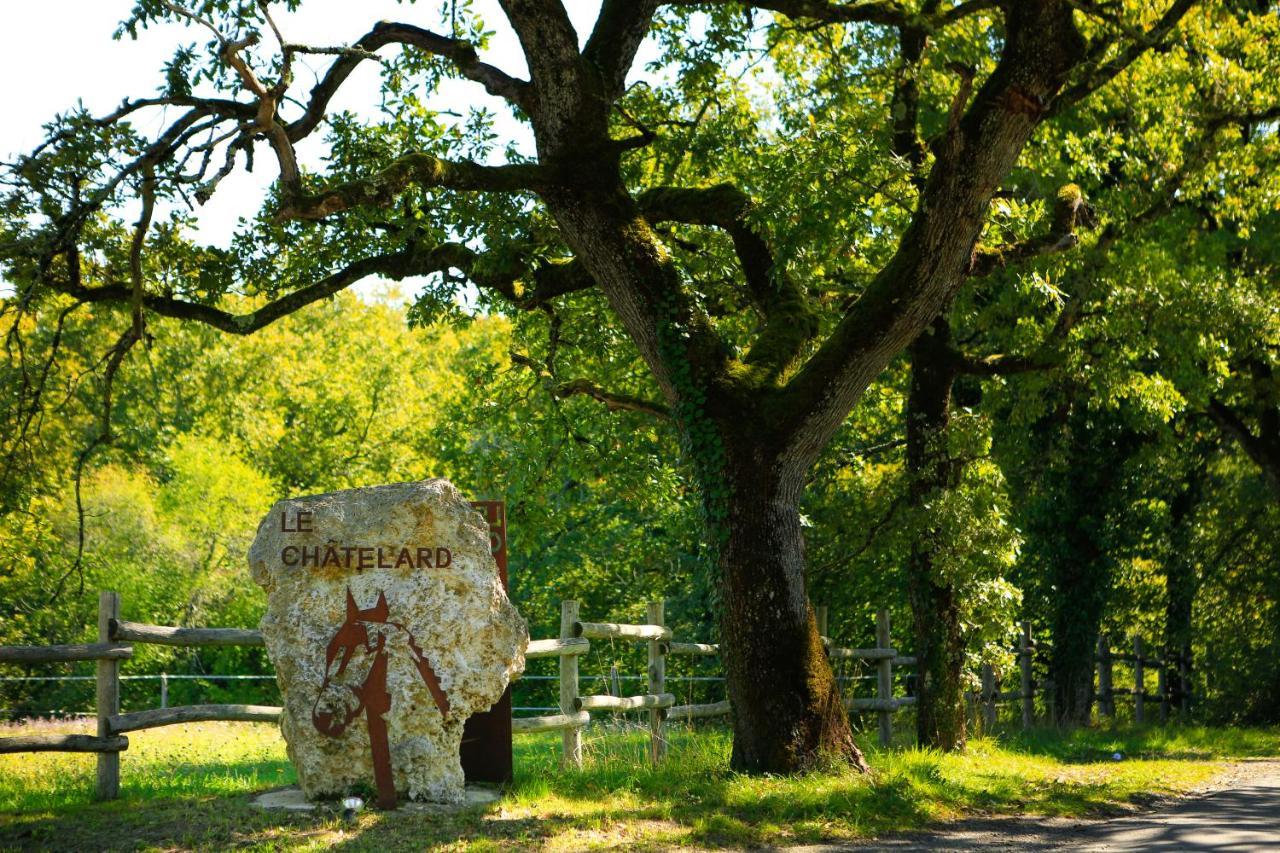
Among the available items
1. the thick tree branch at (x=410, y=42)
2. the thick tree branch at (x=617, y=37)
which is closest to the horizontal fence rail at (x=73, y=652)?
the thick tree branch at (x=410, y=42)

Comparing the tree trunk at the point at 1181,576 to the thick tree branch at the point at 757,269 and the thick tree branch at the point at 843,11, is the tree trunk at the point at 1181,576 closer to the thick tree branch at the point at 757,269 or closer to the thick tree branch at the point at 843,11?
the thick tree branch at the point at 757,269

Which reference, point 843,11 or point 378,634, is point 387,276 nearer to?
point 378,634

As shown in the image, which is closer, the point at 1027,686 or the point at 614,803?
the point at 614,803

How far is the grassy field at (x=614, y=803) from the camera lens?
7863 mm

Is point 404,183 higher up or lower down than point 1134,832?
higher up

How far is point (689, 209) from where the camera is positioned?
35.4ft

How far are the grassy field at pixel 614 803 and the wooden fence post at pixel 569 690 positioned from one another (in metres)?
0.26

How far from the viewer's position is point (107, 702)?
31.5ft

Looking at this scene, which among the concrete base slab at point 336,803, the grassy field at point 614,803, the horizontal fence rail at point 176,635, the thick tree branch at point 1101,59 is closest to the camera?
the grassy field at point 614,803

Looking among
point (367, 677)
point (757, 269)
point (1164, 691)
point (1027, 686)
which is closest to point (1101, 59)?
point (757, 269)

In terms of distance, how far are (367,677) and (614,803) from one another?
6.87ft

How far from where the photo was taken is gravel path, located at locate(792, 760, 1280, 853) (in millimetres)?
8281

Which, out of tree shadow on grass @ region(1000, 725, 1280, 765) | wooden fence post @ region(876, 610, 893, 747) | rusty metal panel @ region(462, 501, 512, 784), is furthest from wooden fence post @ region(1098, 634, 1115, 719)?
rusty metal panel @ region(462, 501, 512, 784)

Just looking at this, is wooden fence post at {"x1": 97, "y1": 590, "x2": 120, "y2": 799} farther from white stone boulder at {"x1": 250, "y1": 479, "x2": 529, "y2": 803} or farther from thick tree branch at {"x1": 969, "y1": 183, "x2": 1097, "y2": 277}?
thick tree branch at {"x1": 969, "y1": 183, "x2": 1097, "y2": 277}
